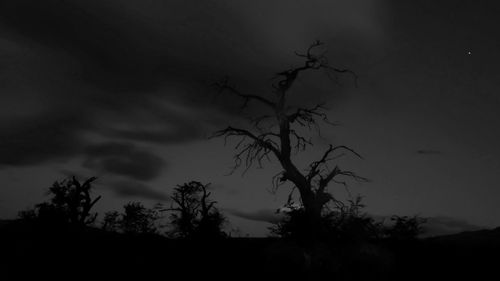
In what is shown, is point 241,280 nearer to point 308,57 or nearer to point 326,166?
point 326,166

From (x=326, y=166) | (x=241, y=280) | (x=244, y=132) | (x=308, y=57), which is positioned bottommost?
(x=241, y=280)

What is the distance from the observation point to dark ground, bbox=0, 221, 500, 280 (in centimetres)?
2048

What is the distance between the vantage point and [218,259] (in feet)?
82.7

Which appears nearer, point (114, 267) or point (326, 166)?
point (326, 166)

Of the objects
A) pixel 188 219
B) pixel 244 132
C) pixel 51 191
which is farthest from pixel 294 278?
pixel 51 191

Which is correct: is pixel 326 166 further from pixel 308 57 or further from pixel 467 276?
pixel 467 276

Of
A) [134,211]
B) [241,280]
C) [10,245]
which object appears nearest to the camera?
[241,280]

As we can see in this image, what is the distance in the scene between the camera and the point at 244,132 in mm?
21094

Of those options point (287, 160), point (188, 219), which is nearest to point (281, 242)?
point (287, 160)

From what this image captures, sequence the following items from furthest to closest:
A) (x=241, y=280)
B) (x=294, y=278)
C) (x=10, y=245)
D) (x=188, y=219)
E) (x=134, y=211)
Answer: (x=134, y=211) → (x=188, y=219) → (x=10, y=245) → (x=241, y=280) → (x=294, y=278)

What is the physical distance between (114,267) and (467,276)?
17.0 m

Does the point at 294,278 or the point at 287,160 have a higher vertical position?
the point at 287,160

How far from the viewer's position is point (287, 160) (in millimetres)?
20953

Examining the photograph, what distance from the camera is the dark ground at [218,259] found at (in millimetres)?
20484
